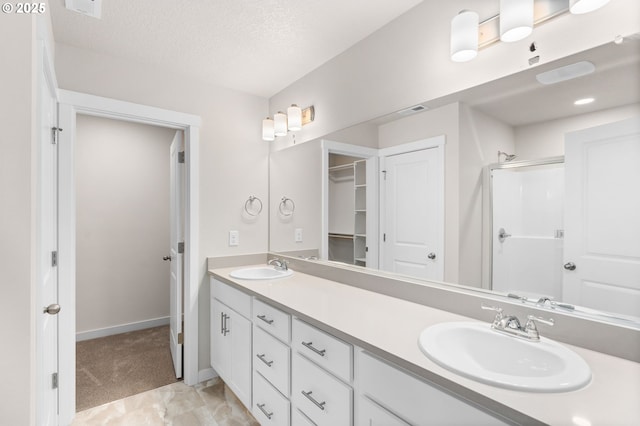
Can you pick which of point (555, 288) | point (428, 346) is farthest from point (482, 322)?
point (428, 346)

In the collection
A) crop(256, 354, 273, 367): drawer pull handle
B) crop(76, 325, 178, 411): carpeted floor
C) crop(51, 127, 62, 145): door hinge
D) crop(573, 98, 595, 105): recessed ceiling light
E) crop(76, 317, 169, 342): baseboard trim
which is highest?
crop(51, 127, 62, 145): door hinge

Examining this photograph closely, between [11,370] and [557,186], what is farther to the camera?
[557,186]

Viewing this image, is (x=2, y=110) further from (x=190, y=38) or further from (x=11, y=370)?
(x=190, y=38)

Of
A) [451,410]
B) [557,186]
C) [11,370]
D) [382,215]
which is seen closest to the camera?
[451,410]

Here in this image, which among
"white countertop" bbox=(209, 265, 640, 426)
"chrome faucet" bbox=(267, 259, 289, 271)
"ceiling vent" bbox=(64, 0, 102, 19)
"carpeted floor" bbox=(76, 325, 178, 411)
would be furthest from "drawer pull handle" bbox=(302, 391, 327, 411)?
"ceiling vent" bbox=(64, 0, 102, 19)

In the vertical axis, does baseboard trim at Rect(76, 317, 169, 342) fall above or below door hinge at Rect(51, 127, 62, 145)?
below

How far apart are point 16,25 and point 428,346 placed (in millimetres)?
1673

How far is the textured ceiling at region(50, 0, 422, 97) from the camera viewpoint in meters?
1.65

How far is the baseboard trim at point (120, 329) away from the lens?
3166mm

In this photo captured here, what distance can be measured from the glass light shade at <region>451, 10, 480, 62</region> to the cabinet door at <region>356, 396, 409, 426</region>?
1.40 metres

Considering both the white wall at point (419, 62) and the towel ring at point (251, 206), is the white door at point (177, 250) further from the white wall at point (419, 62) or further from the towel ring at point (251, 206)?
the white wall at point (419, 62)

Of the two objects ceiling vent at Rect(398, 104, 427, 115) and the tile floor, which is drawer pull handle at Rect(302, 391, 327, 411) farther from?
ceiling vent at Rect(398, 104, 427, 115)

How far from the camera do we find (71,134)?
1.98m

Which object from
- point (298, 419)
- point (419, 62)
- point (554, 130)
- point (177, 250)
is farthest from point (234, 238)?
point (554, 130)
